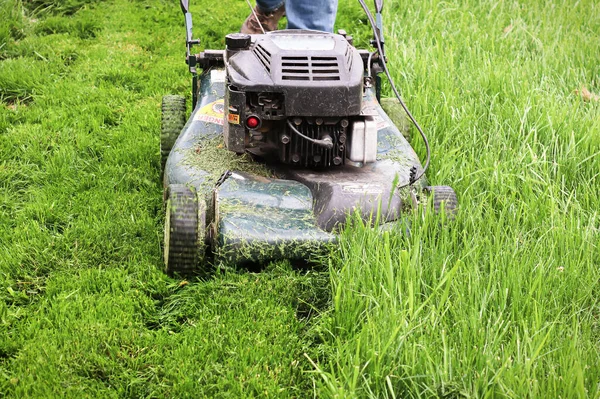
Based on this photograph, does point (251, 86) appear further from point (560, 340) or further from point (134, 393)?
point (560, 340)

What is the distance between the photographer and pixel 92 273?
2.92m

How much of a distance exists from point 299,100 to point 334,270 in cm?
70

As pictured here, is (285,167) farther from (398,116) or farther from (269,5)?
(269,5)

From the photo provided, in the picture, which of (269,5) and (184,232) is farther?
(269,5)

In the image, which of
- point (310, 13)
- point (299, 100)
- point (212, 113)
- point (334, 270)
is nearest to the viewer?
point (334, 270)

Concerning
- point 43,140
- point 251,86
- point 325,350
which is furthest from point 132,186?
point 325,350

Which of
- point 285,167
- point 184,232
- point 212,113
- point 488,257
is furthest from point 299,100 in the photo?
point 488,257

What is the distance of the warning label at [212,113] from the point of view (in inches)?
142

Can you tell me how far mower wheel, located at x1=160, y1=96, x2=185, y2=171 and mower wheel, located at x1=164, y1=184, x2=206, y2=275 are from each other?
0.79 meters

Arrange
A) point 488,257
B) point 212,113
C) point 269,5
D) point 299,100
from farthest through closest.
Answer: point 269,5
point 212,113
point 299,100
point 488,257

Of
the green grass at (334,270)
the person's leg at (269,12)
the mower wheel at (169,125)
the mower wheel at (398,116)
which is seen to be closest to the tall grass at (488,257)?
the green grass at (334,270)

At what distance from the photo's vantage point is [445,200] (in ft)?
9.98

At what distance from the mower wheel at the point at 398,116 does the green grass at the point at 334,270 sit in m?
0.17

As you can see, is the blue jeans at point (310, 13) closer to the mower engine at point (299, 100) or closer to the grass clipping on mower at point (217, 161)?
the mower engine at point (299, 100)
